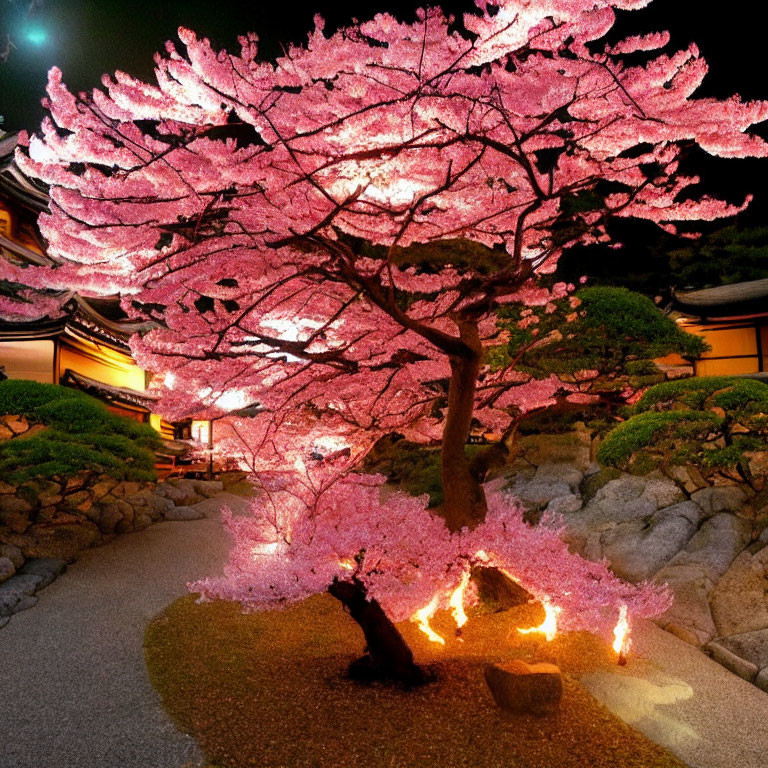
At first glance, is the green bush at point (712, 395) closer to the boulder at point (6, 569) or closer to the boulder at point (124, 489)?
the boulder at point (6, 569)

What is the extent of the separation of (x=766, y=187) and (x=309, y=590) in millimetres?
24264

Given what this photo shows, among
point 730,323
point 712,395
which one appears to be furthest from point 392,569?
point 730,323

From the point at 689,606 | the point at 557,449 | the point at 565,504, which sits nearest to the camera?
the point at 689,606

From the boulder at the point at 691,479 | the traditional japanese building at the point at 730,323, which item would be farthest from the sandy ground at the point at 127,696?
the traditional japanese building at the point at 730,323

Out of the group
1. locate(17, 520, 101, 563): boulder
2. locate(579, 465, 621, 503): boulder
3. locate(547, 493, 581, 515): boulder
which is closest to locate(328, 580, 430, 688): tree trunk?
locate(17, 520, 101, 563): boulder

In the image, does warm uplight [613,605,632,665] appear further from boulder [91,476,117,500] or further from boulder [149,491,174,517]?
boulder [91,476,117,500]

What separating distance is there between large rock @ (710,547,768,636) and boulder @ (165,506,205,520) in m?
9.71

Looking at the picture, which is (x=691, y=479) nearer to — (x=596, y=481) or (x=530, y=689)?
(x=596, y=481)

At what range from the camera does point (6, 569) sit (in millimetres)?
8219

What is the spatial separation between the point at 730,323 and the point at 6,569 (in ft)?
54.7

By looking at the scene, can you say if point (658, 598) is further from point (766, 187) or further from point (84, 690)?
point (766, 187)

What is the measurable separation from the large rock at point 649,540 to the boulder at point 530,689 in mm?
4652

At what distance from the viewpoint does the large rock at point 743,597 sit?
696 cm

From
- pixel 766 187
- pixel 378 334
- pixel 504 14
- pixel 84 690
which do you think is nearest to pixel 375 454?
pixel 378 334
